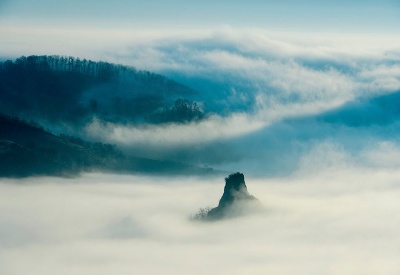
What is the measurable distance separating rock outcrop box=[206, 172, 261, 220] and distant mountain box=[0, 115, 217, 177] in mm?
65145

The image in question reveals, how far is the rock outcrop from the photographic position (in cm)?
11500

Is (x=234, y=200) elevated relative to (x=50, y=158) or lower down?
lower down

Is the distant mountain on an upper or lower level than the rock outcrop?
upper

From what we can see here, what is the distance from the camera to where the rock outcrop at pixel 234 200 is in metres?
115

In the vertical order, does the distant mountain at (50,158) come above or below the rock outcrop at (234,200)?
above

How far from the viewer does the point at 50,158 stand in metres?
163

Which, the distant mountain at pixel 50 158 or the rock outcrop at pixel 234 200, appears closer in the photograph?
the rock outcrop at pixel 234 200

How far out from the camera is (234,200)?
11944 cm

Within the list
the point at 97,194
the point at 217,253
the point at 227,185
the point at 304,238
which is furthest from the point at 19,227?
the point at 304,238

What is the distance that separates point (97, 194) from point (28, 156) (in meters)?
36.1

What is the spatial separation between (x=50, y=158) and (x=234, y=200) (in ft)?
254

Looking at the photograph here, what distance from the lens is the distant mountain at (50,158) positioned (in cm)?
15450

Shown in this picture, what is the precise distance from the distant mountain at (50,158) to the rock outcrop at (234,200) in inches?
2565

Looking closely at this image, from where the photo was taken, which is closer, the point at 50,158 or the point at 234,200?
the point at 234,200
